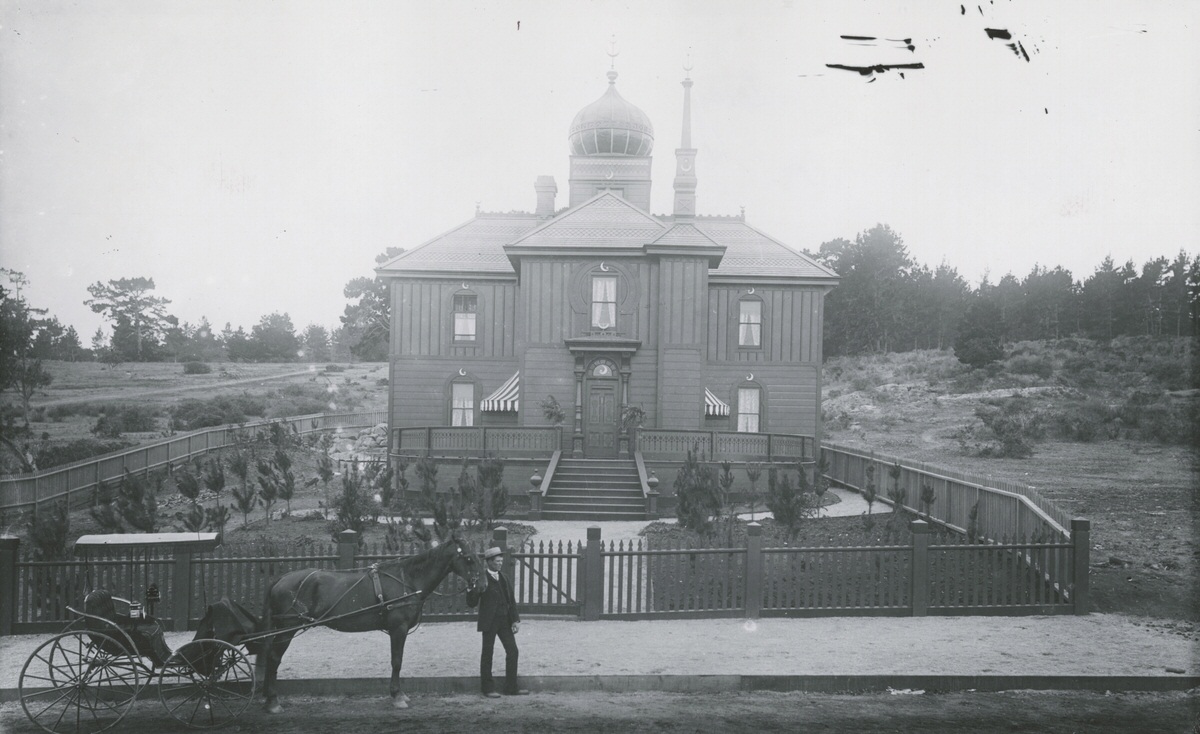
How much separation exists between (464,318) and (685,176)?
1257 centimetres

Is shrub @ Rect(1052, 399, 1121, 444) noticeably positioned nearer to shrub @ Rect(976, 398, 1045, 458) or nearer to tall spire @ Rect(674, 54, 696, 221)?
shrub @ Rect(976, 398, 1045, 458)

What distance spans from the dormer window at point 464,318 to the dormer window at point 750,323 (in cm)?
956

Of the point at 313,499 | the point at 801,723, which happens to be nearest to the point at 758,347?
the point at 313,499

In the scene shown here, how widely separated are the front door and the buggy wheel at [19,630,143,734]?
16831 millimetres

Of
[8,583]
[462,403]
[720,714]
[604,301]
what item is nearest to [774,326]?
[604,301]

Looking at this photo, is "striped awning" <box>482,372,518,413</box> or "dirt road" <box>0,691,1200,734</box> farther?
"striped awning" <box>482,372,518,413</box>

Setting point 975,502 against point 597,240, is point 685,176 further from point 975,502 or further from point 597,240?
point 975,502

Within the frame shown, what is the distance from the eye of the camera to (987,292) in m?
79.3

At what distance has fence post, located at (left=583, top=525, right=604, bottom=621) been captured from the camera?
425 inches

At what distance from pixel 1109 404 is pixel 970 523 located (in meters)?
29.5

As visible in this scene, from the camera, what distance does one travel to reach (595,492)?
20.6 m

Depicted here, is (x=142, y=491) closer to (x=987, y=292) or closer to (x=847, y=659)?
(x=847, y=659)

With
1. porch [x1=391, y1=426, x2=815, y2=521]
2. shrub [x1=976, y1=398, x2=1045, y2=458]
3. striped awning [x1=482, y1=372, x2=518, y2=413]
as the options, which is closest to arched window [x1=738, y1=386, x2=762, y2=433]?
porch [x1=391, y1=426, x2=815, y2=521]

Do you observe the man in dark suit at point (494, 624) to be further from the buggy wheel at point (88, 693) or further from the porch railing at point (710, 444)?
the porch railing at point (710, 444)
